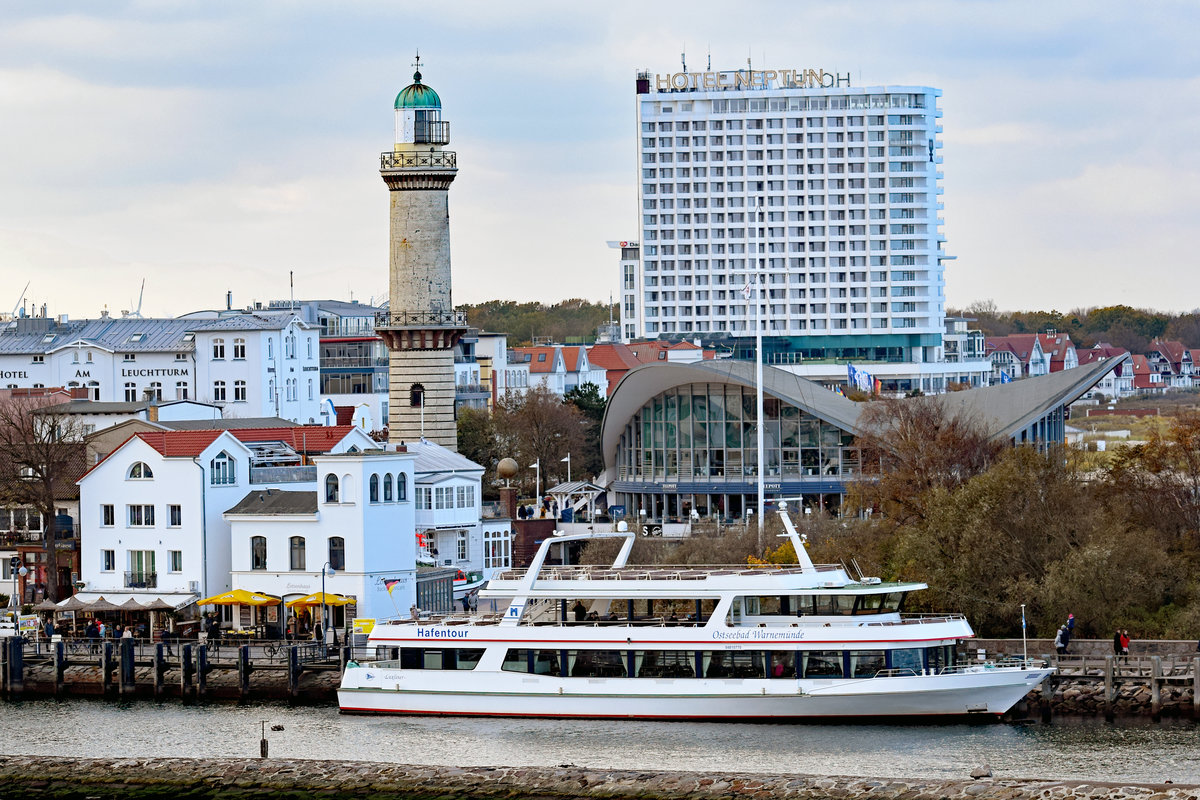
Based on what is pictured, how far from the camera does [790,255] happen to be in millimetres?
174500

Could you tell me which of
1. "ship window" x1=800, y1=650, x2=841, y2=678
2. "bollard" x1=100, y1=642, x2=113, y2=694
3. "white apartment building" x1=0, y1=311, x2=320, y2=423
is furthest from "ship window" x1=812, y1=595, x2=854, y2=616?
"white apartment building" x1=0, y1=311, x2=320, y2=423

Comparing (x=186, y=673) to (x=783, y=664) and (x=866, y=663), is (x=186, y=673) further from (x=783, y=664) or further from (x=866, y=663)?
(x=866, y=663)

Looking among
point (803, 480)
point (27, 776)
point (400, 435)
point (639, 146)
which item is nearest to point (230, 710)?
point (27, 776)

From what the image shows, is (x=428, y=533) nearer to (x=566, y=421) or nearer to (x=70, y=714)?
(x=70, y=714)

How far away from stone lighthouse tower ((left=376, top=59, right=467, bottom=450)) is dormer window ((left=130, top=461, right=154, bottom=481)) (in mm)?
18037

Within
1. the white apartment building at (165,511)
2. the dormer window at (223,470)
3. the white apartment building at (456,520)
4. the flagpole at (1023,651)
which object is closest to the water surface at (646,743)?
the flagpole at (1023,651)

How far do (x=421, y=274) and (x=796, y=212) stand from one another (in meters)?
100

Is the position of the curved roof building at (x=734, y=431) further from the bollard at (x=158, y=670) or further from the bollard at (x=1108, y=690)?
the bollard at (x=1108, y=690)

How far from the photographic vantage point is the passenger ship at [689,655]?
44844 millimetres

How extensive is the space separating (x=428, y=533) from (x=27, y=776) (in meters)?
25.6

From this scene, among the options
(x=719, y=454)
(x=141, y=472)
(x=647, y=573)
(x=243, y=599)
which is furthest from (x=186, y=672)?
(x=719, y=454)

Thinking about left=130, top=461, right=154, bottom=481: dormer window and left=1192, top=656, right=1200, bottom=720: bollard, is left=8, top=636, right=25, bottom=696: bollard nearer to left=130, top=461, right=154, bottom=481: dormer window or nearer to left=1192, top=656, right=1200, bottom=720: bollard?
left=130, top=461, right=154, bottom=481: dormer window

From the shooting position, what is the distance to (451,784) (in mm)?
38188

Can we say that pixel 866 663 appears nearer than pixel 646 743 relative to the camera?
No
